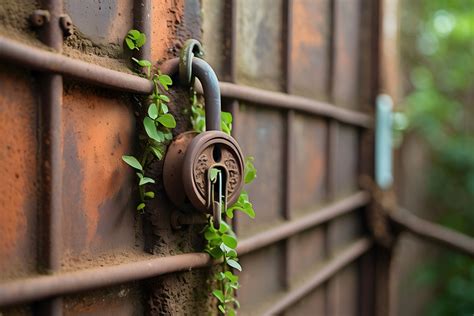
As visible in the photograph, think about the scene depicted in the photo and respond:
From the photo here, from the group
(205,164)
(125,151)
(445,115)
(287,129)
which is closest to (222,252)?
(205,164)

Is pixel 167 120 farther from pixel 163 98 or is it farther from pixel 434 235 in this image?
pixel 434 235

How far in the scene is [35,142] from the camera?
1.16 meters

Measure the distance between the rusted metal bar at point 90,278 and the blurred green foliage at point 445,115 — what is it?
15.0 ft

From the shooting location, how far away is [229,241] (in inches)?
61.5

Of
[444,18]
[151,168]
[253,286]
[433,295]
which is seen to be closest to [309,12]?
[253,286]

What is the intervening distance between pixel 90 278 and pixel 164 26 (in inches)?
25.2

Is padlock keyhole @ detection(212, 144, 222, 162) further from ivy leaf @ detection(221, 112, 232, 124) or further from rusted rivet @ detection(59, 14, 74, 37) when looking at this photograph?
rusted rivet @ detection(59, 14, 74, 37)

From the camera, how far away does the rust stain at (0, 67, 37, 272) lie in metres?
1.10

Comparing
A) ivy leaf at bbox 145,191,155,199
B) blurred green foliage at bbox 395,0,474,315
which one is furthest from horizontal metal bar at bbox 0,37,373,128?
blurred green foliage at bbox 395,0,474,315

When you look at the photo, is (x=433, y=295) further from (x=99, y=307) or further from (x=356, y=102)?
(x=99, y=307)

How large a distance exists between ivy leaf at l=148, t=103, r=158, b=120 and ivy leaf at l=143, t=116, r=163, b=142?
12 millimetres

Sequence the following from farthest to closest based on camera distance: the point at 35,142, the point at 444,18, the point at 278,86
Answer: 1. the point at 444,18
2. the point at 278,86
3. the point at 35,142

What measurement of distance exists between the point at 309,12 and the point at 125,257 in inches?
61.5

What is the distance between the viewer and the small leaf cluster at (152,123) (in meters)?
1.39
